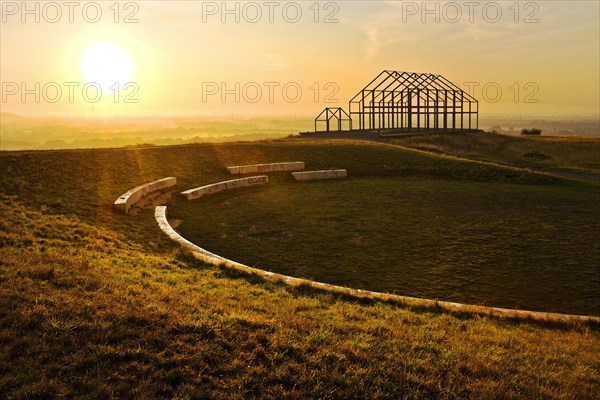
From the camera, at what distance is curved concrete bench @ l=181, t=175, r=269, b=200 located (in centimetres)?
2044

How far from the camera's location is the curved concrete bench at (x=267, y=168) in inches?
1015

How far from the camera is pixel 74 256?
33.0 ft

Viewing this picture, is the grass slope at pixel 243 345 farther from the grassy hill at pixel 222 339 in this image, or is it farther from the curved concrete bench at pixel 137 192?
the curved concrete bench at pixel 137 192

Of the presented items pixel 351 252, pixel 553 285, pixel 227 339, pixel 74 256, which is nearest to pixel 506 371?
pixel 227 339

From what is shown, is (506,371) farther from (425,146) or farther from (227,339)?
(425,146)

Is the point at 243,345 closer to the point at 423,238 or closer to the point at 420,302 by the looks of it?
the point at 420,302

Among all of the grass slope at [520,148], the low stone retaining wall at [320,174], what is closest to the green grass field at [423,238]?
the low stone retaining wall at [320,174]

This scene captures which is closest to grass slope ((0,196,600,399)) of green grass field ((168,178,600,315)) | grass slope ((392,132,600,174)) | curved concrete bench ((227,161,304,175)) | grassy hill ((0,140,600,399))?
grassy hill ((0,140,600,399))

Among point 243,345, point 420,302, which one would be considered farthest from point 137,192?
point 243,345

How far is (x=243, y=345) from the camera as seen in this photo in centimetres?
620

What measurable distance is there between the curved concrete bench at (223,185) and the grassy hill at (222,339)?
8.30 meters

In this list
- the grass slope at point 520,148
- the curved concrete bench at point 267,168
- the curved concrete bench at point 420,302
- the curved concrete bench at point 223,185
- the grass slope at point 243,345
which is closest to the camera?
the grass slope at point 243,345

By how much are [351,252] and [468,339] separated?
592 centimetres

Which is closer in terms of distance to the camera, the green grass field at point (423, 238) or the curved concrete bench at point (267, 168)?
the green grass field at point (423, 238)
